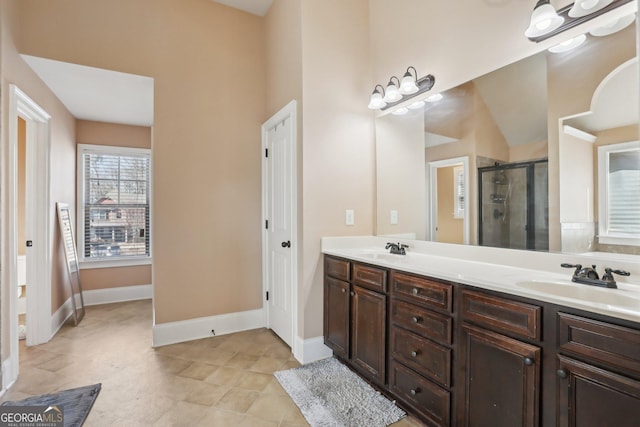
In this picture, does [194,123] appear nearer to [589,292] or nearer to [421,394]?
[421,394]

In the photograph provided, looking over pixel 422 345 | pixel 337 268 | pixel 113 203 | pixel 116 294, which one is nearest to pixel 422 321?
pixel 422 345

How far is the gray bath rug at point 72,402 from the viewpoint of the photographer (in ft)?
6.07

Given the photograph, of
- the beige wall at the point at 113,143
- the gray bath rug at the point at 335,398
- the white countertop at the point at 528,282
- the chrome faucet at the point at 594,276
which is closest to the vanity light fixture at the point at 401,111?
the white countertop at the point at 528,282

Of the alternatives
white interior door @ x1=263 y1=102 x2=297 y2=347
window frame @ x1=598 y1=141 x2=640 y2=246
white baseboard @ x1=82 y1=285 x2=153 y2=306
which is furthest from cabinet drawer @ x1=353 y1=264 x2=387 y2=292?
white baseboard @ x1=82 y1=285 x2=153 y2=306

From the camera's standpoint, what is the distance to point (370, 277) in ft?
6.75

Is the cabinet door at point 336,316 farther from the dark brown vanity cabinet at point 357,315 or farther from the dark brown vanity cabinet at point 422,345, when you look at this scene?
the dark brown vanity cabinet at point 422,345

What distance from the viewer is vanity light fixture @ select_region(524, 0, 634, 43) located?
138 centimetres

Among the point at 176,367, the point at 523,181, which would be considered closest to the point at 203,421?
the point at 176,367

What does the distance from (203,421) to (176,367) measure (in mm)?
779

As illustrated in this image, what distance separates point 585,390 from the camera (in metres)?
1.05

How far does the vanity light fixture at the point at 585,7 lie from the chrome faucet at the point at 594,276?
1.16 m

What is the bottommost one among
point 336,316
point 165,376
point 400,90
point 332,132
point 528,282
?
point 165,376

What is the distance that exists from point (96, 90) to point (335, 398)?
3537 mm

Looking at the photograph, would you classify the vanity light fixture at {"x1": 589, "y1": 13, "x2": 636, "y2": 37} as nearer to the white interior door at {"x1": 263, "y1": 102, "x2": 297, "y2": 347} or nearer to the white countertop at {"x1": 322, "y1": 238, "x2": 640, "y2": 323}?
the white countertop at {"x1": 322, "y1": 238, "x2": 640, "y2": 323}
